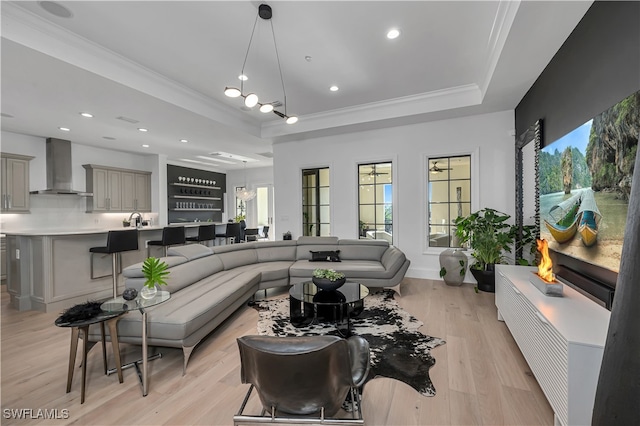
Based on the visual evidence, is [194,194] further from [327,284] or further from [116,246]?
[327,284]

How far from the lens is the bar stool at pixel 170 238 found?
5285mm

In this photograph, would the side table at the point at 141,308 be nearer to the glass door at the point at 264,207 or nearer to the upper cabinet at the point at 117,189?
the upper cabinet at the point at 117,189

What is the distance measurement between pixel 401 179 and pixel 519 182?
188cm

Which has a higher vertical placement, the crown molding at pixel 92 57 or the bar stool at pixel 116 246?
the crown molding at pixel 92 57

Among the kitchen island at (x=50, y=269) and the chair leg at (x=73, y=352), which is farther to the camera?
the kitchen island at (x=50, y=269)

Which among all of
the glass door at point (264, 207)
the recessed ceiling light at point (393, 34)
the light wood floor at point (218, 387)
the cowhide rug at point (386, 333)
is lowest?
the light wood floor at point (218, 387)

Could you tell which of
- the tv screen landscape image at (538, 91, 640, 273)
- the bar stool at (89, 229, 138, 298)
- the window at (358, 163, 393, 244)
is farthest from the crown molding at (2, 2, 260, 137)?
the tv screen landscape image at (538, 91, 640, 273)

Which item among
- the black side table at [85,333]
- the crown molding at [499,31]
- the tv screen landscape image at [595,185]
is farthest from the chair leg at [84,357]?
the crown molding at [499,31]

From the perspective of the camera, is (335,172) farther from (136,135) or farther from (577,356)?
(577,356)

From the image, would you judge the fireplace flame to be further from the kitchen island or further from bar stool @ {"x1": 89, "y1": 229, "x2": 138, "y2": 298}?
the kitchen island

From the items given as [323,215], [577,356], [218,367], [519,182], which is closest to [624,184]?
[577,356]

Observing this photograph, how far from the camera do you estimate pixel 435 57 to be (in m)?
3.62

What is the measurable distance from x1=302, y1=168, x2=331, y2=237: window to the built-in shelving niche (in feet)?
15.0

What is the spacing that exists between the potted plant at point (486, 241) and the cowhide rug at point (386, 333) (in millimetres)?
1469
